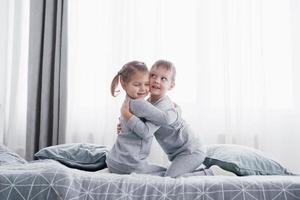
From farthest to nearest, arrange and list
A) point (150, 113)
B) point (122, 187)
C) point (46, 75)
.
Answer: point (46, 75) → point (150, 113) → point (122, 187)

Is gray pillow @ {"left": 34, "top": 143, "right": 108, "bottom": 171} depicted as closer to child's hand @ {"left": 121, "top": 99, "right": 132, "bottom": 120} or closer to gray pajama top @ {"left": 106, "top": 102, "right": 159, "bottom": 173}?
gray pajama top @ {"left": 106, "top": 102, "right": 159, "bottom": 173}

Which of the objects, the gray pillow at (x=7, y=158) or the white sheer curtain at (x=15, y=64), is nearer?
the gray pillow at (x=7, y=158)

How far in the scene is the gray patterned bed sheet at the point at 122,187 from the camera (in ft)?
4.00

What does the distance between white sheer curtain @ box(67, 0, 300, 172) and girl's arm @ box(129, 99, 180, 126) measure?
4.23ft

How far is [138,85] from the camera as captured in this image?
160cm

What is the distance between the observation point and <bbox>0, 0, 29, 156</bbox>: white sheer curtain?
291cm

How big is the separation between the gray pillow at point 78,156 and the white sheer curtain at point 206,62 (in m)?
0.90

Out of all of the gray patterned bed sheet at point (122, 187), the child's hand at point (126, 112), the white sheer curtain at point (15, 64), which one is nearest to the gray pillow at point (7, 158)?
the gray patterned bed sheet at point (122, 187)

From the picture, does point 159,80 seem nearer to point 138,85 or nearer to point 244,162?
point 138,85

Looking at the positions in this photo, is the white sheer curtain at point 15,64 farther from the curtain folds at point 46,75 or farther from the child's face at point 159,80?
the child's face at point 159,80

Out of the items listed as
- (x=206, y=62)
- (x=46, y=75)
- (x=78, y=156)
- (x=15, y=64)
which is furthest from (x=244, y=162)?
(x=15, y=64)

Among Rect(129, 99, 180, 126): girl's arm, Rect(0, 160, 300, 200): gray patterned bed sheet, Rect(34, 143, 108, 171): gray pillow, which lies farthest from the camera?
Rect(34, 143, 108, 171): gray pillow

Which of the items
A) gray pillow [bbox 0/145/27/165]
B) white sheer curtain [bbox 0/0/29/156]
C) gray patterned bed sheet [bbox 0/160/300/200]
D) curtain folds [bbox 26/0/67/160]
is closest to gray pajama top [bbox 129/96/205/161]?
gray patterned bed sheet [bbox 0/160/300/200]

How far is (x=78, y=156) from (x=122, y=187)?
2.26 feet
